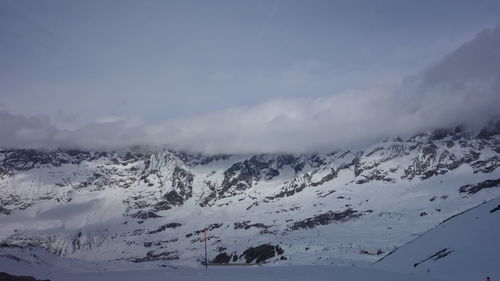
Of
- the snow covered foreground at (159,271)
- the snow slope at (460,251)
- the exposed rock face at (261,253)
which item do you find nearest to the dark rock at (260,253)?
the exposed rock face at (261,253)

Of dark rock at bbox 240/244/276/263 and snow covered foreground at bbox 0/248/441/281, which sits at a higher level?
snow covered foreground at bbox 0/248/441/281

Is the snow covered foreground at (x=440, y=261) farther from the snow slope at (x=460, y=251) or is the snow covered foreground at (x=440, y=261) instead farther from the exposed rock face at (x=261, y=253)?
the exposed rock face at (x=261, y=253)

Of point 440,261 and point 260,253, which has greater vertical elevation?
point 440,261

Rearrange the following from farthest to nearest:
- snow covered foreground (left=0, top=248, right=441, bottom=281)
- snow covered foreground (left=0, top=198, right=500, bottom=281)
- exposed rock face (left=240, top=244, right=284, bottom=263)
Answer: exposed rock face (left=240, top=244, right=284, bottom=263), snow covered foreground (left=0, top=248, right=441, bottom=281), snow covered foreground (left=0, top=198, right=500, bottom=281)

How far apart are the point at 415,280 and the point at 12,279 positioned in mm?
35435

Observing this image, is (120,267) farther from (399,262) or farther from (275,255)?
(275,255)

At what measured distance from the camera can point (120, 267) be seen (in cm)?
7800

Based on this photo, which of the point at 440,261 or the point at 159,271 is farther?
the point at 159,271

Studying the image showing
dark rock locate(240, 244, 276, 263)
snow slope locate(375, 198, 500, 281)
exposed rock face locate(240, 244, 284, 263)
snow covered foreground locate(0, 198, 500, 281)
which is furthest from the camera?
dark rock locate(240, 244, 276, 263)

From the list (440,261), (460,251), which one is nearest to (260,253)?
(440,261)

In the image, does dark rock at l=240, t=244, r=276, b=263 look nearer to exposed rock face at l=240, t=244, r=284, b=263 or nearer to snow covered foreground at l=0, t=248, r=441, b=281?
exposed rock face at l=240, t=244, r=284, b=263

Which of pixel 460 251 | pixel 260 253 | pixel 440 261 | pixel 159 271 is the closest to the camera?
pixel 460 251

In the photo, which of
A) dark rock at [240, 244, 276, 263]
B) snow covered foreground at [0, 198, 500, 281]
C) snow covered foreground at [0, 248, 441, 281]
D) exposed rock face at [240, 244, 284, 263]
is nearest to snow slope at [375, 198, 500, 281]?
snow covered foreground at [0, 198, 500, 281]

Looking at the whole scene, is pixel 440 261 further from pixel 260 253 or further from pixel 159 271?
pixel 260 253
